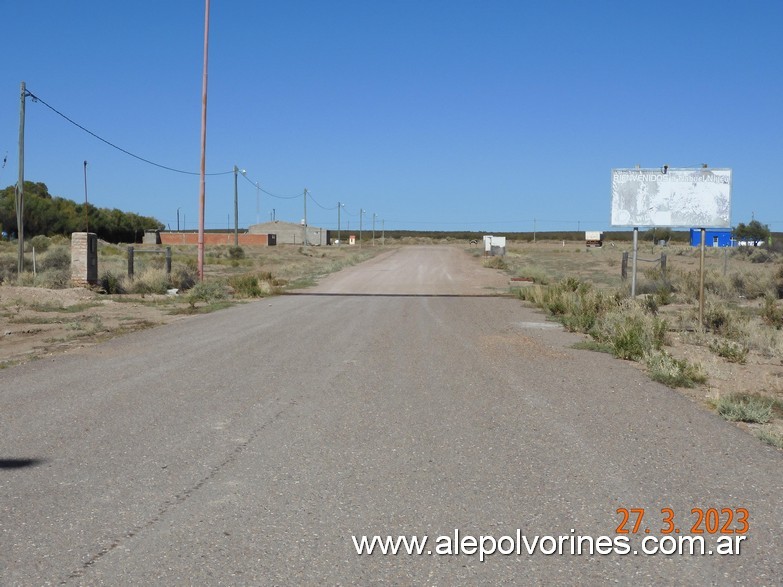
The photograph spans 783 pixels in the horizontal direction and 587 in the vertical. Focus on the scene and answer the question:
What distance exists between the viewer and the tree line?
263ft

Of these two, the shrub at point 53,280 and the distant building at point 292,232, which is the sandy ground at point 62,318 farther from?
the distant building at point 292,232

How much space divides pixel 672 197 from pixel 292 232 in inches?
4836

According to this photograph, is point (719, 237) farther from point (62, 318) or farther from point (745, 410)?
point (745, 410)

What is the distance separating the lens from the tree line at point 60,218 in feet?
263

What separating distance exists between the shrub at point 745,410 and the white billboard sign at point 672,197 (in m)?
10.3

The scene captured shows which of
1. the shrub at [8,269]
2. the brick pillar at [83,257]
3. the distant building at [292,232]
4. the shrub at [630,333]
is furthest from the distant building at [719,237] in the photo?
the distant building at [292,232]

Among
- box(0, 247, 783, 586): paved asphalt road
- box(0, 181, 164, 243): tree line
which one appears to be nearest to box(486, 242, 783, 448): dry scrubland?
box(0, 247, 783, 586): paved asphalt road

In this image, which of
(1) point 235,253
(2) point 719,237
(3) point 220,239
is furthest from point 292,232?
(2) point 719,237

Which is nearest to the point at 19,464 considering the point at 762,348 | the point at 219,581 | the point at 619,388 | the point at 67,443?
the point at 67,443

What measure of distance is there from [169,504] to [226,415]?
2.91 m

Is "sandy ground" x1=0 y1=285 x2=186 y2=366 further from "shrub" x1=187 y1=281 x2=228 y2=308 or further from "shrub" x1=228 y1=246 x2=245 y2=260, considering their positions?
"shrub" x1=228 y1=246 x2=245 y2=260

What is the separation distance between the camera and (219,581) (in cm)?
449

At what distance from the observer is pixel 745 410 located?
8.96 meters

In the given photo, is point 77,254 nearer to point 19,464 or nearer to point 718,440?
point 19,464
